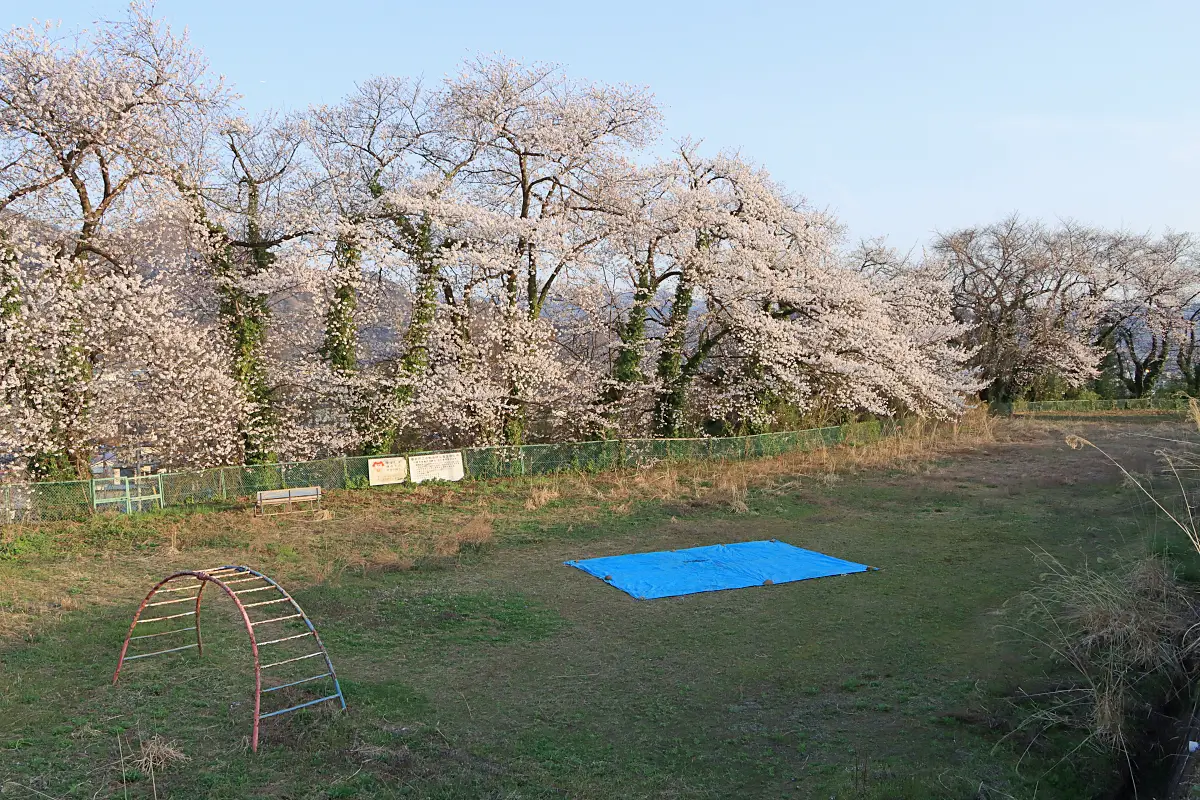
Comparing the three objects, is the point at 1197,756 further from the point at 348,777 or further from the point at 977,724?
the point at 348,777

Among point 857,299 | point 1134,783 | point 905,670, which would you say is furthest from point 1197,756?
point 857,299

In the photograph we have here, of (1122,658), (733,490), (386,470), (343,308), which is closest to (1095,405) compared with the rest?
(733,490)

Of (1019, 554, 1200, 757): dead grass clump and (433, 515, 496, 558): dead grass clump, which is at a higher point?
(433, 515, 496, 558): dead grass clump

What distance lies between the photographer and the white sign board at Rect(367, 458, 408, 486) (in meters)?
17.5

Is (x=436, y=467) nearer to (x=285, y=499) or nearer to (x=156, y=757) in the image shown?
(x=285, y=499)

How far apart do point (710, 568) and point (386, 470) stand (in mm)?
8991

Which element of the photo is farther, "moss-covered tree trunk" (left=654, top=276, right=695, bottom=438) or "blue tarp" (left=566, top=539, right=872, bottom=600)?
"moss-covered tree trunk" (left=654, top=276, right=695, bottom=438)

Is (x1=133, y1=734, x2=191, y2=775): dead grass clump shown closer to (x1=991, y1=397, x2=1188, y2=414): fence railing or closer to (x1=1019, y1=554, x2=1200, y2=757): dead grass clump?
(x1=1019, y1=554, x2=1200, y2=757): dead grass clump

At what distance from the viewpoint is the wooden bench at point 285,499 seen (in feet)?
48.6

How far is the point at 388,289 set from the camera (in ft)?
64.9

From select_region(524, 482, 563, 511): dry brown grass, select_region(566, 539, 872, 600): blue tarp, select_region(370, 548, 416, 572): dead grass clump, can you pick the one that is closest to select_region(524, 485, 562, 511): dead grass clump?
select_region(524, 482, 563, 511): dry brown grass

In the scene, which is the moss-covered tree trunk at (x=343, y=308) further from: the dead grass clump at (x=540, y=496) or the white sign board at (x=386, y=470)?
the dead grass clump at (x=540, y=496)

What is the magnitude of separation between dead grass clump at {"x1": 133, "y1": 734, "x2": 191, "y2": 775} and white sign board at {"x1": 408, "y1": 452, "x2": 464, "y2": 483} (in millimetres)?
12431

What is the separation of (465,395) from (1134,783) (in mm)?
14881
